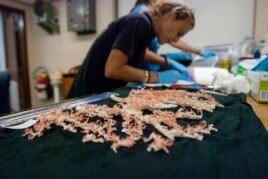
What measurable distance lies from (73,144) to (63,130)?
86mm

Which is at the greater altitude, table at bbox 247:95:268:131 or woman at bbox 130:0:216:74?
woman at bbox 130:0:216:74

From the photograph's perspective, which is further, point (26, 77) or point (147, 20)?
point (26, 77)

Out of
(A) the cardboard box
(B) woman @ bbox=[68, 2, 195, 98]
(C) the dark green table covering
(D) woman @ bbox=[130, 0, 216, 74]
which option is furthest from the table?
(D) woman @ bbox=[130, 0, 216, 74]

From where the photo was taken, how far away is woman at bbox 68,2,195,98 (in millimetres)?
1012

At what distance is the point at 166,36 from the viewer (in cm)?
→ 120

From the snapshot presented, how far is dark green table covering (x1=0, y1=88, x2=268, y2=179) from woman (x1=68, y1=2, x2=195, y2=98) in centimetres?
62

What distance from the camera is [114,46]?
1.00 meters

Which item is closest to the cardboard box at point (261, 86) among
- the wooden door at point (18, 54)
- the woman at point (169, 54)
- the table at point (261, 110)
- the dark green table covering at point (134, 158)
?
the table at point (261, 110)

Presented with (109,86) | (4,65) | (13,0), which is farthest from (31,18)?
(109,86)

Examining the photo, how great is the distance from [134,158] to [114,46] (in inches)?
28.9

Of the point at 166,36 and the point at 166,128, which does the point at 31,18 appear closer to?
the point at 166,36

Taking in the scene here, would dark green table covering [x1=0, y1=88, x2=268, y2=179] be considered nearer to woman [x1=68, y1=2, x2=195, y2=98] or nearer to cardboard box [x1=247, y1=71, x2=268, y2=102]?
cardboard box [x1=247, y1=71, x2=268, y2=102]

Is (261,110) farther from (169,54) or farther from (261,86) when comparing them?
(169,54)

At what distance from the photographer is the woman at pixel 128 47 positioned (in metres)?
1.01
